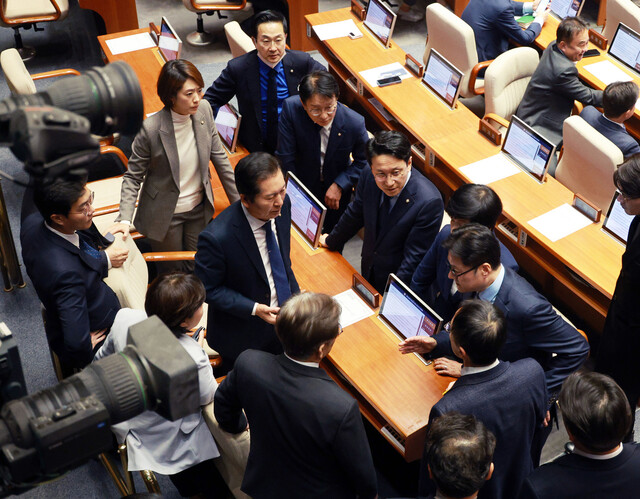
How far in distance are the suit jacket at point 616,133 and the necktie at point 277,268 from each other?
265cm

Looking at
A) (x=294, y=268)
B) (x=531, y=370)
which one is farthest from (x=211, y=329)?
(x=531, y=370)

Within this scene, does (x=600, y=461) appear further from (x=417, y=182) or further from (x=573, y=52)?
(x=573, y=52)

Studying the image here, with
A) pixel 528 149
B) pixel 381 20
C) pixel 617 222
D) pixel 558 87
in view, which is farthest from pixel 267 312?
pixel 381 20

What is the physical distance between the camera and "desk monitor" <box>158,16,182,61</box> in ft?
18.9

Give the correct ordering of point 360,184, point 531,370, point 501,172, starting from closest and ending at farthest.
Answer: point 531,370
point 360,184
point 501,172

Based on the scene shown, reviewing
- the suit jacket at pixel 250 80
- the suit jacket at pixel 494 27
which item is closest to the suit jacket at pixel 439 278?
the suit jacket at pixel 250 80

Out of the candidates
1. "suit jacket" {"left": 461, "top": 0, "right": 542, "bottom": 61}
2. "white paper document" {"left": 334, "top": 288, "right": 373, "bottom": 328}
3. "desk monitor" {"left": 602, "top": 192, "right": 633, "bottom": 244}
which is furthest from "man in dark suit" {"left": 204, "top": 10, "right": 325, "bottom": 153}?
"suit jacket" {"left": 461, "top": 0, "right": 542, "bottom": 61}

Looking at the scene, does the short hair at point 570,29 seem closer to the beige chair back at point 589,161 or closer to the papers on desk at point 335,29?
the beige chair back at point 589,161

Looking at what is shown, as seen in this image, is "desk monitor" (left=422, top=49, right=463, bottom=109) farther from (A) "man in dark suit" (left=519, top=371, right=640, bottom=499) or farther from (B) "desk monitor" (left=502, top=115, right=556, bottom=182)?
(A) "man in dark suit" (left=519, top=371, right=640, bottom=499)

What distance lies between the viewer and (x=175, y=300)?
2848mm

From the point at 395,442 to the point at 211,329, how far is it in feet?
3.27

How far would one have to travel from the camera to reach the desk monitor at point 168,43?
18.9 feet

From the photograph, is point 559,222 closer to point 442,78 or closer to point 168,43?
point 442,78

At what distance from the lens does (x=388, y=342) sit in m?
3.78
